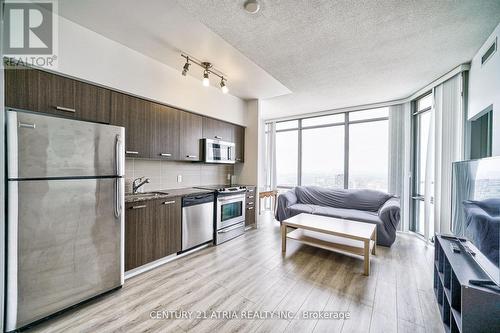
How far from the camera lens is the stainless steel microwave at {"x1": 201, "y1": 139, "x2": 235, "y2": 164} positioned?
344 centimetres

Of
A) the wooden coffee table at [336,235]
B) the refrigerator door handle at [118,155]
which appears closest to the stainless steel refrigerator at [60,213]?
the refrigerator door handle at [118,155]

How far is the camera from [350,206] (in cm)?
404

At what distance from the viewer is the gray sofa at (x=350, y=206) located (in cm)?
316

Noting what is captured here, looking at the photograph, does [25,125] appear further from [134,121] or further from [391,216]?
[391,216]

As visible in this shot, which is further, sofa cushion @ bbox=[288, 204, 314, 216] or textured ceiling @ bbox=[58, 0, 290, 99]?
sofa cushion @ bbox=[288, 204, 314, 216]

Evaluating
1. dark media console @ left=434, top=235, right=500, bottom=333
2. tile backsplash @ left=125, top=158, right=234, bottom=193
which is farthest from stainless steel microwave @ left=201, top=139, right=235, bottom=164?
dark media console @ left=434, top=235, right=500, bottom=333

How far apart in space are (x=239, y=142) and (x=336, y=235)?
2.65 metres

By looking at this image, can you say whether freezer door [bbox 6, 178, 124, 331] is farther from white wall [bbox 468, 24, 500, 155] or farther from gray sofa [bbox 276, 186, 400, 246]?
white wall [bbox 468, 24, 500, 155]

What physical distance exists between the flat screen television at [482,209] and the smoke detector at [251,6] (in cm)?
212

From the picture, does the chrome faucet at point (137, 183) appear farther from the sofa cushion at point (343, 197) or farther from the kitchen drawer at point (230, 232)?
the sofa cushion at point (343, 197)

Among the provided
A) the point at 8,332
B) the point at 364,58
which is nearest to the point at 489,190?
the point at 364,58

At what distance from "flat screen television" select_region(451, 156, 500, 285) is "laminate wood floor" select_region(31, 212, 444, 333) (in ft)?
2.45

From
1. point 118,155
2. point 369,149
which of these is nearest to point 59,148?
point 118,155

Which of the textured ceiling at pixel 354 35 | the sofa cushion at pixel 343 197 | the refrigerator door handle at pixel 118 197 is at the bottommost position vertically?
the sofa cushion at pixel 343 197
